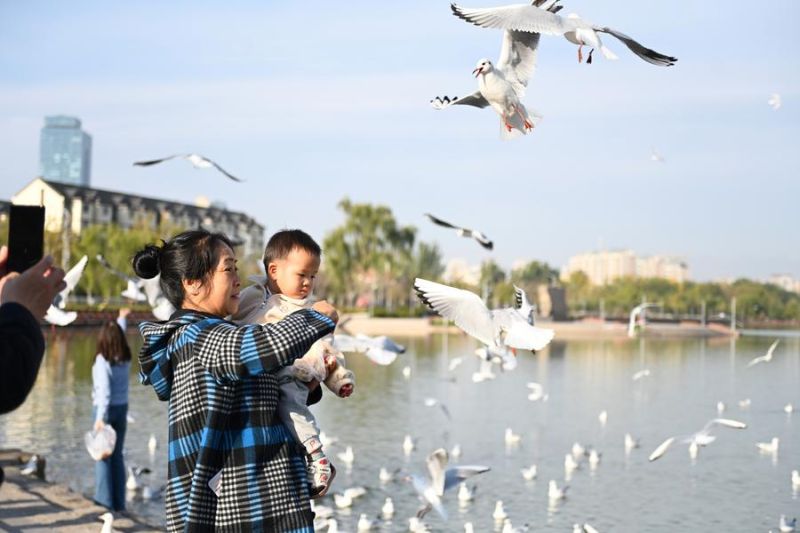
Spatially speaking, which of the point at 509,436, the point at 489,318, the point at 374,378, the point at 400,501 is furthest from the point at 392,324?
the point at 489,318

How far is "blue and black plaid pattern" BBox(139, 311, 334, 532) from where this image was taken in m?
2.43

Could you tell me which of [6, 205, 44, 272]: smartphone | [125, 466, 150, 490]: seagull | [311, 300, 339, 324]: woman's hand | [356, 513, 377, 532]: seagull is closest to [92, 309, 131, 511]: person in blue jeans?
[125, 466, 150, 490]: seagull

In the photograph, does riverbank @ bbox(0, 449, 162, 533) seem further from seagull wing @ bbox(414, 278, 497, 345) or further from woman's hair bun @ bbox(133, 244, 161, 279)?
woman's hair bun @ bbox(133, 244, 161, 279)

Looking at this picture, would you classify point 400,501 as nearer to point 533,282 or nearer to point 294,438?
point 294,438

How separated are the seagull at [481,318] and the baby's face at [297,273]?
1.05 meters

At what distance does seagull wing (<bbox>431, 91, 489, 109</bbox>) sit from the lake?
539 centimetres

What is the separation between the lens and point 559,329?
56469 millimetres

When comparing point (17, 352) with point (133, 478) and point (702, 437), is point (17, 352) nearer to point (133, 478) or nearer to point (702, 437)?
point (133, 478)

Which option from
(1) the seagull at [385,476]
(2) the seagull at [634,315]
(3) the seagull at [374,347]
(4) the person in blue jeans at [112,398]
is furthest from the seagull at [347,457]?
(2) the seagull at [634,315]

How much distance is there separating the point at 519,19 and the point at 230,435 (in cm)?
202

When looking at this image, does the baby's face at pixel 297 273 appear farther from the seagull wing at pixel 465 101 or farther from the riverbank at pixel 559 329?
the riverbank at pixel 559 329

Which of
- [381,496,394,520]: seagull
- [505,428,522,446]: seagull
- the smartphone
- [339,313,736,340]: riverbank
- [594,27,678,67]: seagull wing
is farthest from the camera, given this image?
[339,313,736,340]: riverbank

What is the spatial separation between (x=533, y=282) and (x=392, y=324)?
175 feet

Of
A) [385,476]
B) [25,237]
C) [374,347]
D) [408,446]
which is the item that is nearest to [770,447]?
[408,446]
